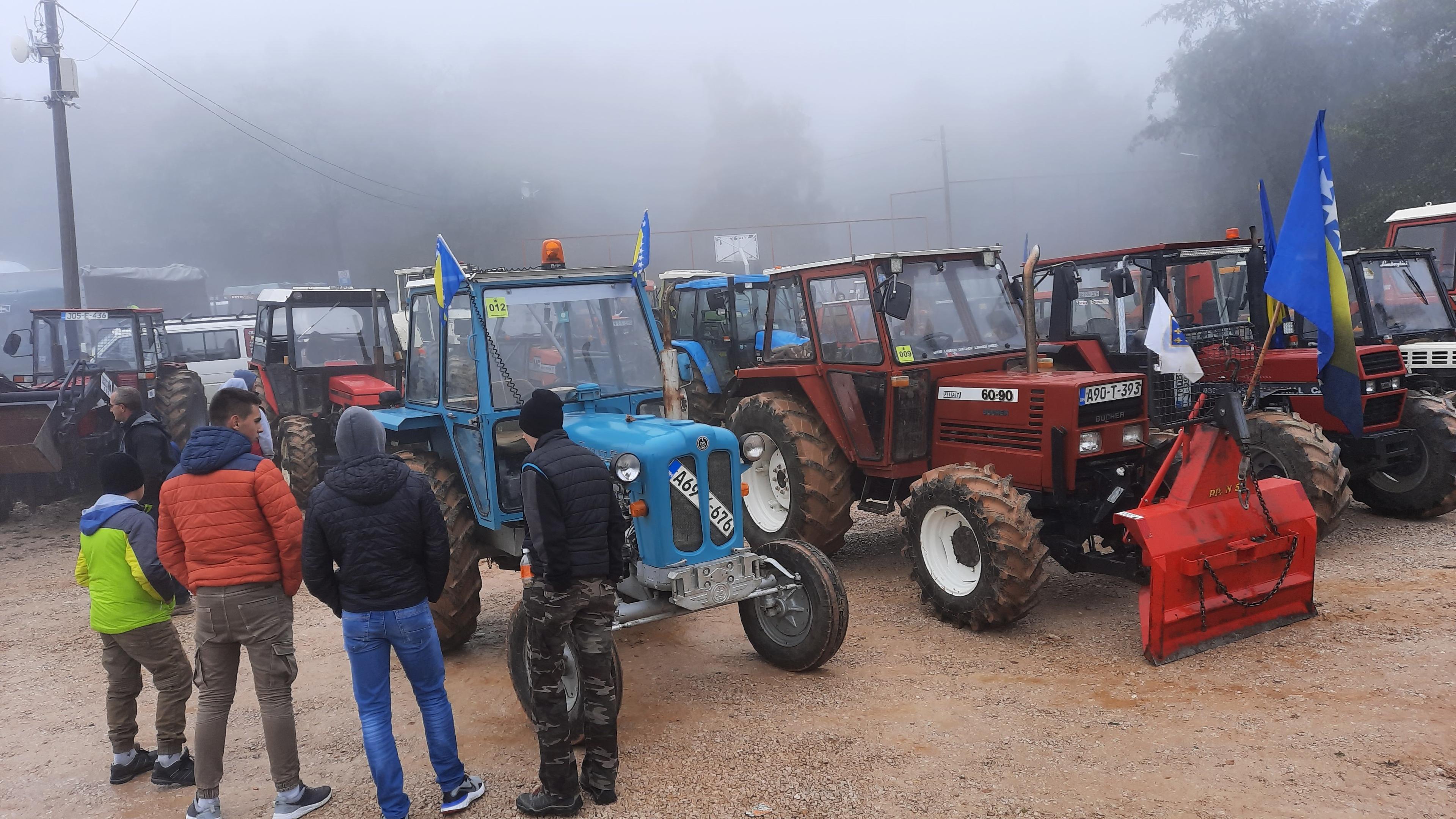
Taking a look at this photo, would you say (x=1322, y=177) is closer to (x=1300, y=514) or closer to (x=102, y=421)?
(x=1300, y=514)

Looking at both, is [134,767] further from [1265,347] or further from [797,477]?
[1265,347]

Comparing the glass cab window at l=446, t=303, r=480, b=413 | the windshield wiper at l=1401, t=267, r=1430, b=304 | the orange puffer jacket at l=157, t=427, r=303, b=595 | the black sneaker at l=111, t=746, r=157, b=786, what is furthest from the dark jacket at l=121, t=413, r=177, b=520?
the windshield wiper at l=1401, t=267, r=1430, b=304

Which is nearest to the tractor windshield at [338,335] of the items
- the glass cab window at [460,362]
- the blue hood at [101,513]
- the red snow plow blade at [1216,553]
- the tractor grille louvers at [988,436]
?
the glass cab window at [460,362]

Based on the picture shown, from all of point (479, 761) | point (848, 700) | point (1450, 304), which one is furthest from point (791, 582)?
point (1450, 304)

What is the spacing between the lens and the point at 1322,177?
5.08m

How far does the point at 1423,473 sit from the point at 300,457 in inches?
385

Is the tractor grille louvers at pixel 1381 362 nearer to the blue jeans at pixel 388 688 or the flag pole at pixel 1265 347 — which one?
the flag pole at pixel 1265 347

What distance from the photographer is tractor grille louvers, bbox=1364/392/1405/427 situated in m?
7.25

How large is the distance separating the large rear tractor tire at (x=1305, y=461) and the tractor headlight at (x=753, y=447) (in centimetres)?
346

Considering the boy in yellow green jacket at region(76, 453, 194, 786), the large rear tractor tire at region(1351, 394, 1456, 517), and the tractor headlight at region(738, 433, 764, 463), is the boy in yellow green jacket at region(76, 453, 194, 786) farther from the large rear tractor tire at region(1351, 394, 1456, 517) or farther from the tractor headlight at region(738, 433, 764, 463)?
the large rear tractor tire at region(1351, 394, 1456, 517)

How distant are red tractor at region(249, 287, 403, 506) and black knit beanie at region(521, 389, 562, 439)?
6417 mm

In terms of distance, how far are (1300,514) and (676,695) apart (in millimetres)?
3581

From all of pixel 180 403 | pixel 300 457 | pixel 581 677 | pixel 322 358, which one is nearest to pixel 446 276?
pixel 581 677

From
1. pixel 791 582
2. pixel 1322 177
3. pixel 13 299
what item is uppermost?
pixel 13 299
